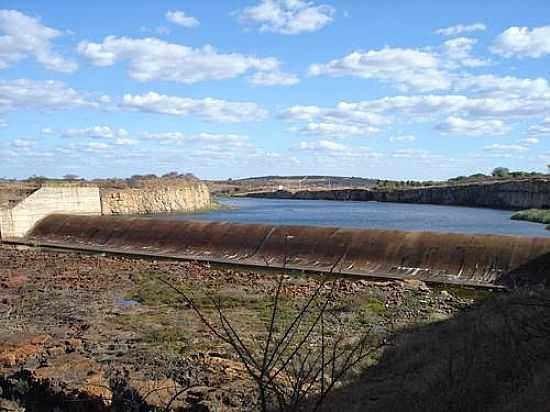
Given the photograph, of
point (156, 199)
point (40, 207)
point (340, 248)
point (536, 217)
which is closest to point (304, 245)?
point (340, 248)

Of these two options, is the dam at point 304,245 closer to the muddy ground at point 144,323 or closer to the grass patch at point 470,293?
the grass patch at point 470,293

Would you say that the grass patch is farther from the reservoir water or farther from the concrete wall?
the concrete wall

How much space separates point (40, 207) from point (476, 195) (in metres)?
54.4

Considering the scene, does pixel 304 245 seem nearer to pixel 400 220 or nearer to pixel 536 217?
pixel 400 220

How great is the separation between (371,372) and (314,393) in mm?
1009

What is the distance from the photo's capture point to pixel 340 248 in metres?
16.8

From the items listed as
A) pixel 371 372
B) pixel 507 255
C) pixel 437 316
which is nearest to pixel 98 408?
pixel 371 372

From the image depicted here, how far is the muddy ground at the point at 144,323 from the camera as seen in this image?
19.5ft

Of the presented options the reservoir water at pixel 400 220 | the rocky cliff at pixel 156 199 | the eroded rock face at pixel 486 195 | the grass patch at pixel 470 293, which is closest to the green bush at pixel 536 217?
the reservoir water at pixel 400 220

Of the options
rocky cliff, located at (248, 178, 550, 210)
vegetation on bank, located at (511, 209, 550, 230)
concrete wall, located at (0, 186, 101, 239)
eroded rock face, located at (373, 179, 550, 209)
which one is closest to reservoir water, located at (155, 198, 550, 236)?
vegetation on bank, located at (511, 209, 550, 230)

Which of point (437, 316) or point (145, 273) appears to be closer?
point (437, 316)

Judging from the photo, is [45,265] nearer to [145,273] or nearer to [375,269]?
[145,273]

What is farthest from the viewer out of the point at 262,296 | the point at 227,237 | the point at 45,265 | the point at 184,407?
the point at 227,237

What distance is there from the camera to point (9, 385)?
6371 millimetres
